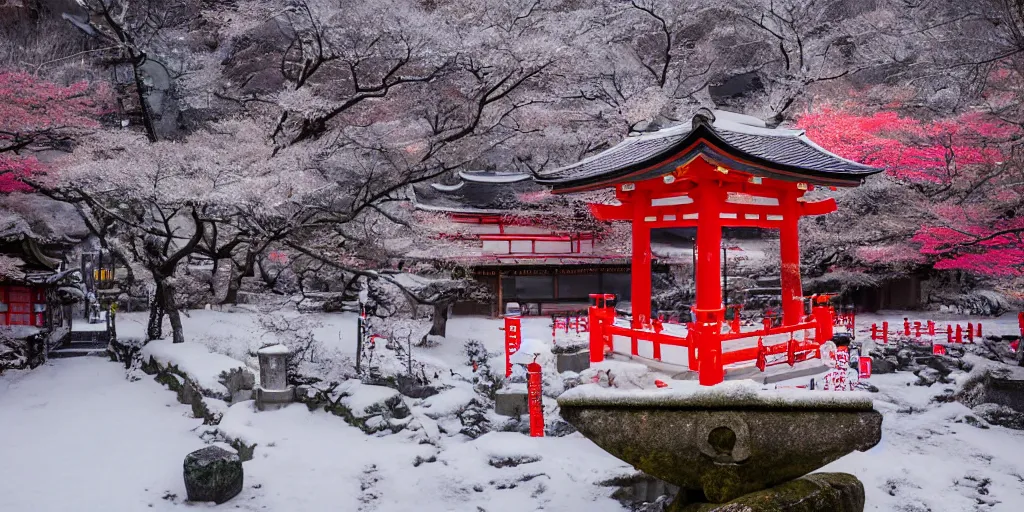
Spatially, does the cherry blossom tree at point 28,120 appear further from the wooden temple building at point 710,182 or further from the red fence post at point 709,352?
the red fence post at point 709,352

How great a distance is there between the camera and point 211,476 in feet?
25.5

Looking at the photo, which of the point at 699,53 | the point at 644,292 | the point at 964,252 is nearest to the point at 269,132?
the point at 644,292

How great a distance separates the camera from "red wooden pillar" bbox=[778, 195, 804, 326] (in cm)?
1002

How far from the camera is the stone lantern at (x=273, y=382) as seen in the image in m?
11.1

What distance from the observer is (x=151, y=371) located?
43.6 feet

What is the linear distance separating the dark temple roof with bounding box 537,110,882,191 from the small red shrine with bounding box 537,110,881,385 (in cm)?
2

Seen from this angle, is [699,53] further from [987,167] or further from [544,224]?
[987,167]

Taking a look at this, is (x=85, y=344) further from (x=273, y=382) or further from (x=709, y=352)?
(x=709, y=352)

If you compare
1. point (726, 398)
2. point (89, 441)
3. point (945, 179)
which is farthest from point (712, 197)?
point (89, 441)

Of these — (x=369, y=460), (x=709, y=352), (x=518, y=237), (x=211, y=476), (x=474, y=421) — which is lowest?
(x=369, y=460)

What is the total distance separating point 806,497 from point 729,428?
84 cm

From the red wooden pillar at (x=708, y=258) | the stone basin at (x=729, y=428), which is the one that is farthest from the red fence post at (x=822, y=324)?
the stone basin at (x=729, y=428)

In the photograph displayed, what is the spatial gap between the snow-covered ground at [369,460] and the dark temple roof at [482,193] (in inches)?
382


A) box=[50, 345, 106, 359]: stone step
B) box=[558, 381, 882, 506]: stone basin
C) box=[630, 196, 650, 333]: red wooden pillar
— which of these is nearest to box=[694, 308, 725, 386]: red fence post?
box=[630, 196, 650, 333]: red wooden pillar
